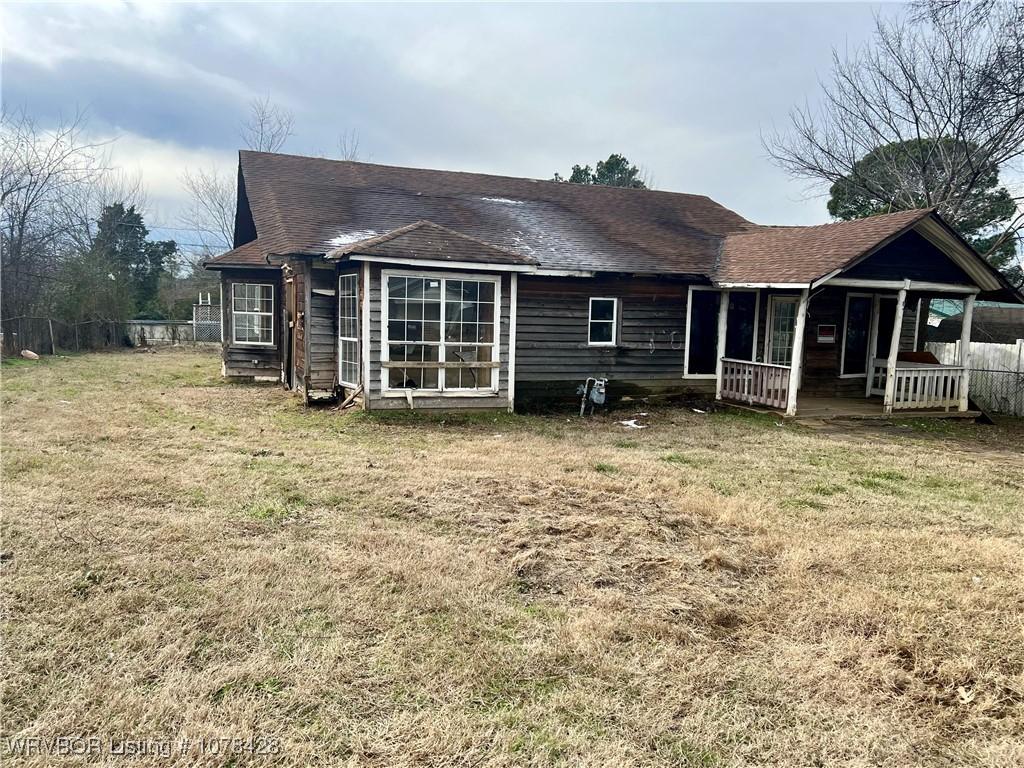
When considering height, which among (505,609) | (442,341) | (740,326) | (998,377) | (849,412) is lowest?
(505,609)

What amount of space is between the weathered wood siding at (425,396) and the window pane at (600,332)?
7.15 feet

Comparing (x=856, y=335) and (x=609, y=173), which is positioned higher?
(x=609, y=173)

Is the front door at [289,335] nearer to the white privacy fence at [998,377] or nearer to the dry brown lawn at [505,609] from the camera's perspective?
the dry brown lawn at [505,609]

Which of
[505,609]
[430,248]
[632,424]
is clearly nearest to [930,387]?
[632,424]

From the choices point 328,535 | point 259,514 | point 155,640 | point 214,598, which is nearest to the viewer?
point 155,640

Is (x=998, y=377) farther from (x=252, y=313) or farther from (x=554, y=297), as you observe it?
(x=252, y=313)

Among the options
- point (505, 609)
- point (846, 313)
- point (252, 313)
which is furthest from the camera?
point (252, 313)

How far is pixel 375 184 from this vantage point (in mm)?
15023

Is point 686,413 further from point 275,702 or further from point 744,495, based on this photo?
point 275,702

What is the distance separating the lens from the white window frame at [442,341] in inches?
419

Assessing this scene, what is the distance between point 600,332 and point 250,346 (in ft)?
28.0

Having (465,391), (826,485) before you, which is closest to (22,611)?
(826,485)

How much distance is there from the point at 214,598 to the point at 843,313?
44.5 ft

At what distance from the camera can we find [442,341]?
1112 cm
